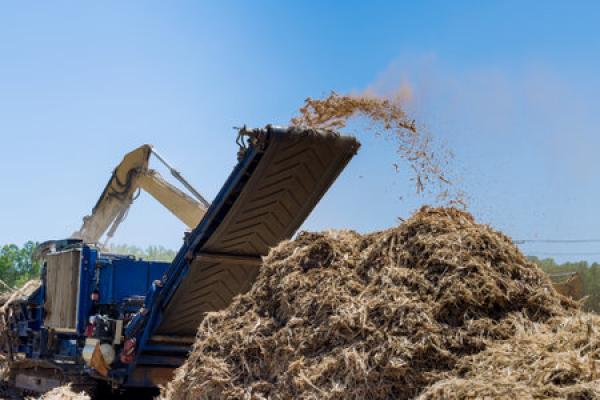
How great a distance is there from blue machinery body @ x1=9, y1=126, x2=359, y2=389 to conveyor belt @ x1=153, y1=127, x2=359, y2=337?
0.01m

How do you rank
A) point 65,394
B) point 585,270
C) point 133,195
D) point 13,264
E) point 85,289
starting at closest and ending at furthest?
point 65,394 < point 85,289 < point 133,195 < point 585,270 < point 13,264

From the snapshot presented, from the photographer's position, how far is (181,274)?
28.7 feet

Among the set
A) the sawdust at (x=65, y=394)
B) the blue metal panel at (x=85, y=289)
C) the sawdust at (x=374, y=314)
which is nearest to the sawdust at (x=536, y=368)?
the sawdust at (x=374, y=314)

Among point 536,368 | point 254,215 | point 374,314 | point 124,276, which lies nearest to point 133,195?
point 124,276

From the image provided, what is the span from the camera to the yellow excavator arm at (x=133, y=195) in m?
12.6

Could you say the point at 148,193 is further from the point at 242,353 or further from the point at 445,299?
the point at 445,299

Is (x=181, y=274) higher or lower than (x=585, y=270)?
lower

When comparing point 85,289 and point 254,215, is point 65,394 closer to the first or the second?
point 85,289

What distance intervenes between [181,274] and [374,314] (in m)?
3.83

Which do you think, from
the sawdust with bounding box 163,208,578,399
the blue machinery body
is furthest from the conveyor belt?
the sawdust with bounding box 163,208,578,399

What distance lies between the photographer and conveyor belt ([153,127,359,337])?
26.0 ft

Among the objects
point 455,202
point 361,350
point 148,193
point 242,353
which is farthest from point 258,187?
point 148,193

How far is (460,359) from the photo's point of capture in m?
4.99

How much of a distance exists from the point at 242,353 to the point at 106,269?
4.69m
